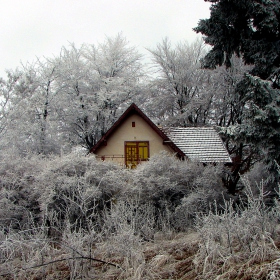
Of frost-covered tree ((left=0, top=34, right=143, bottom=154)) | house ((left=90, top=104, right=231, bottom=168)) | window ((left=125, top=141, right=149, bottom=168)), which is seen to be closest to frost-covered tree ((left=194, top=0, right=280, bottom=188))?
house ((left=90, top=104, right=231, bottom=168))

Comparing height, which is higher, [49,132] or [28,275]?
[49,132]

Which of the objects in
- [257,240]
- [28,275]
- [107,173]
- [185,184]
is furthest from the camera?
[185,184]

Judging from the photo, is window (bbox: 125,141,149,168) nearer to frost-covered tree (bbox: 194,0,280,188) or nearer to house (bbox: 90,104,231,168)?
house (bbox: 90,104,231,168)

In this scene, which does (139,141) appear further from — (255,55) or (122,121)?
(255,55)

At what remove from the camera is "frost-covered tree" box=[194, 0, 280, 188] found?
41.8ft

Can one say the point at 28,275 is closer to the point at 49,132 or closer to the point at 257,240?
the point at 257,240

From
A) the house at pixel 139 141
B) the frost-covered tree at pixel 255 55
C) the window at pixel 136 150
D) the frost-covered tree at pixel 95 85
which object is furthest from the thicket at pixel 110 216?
the frost-covered tree at pixel 95 85

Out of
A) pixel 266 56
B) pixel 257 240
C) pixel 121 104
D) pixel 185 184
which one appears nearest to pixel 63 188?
pixel 185 184

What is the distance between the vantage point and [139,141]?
842 inches

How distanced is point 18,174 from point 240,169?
562 inches

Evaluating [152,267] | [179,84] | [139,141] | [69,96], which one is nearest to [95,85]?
[69,96]

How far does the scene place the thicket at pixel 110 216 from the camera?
732cm

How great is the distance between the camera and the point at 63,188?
41.4ft

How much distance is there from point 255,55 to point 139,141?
29.4ft
